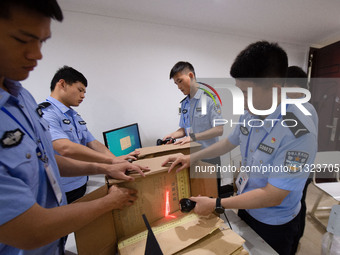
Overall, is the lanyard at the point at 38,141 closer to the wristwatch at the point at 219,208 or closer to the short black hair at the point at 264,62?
the wristwatch at the point at 219,208

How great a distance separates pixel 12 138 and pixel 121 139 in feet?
4.95

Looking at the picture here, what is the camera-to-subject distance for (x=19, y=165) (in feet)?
1.42

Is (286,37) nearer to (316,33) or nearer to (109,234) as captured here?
(316,33)

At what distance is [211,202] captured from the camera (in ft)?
2.49

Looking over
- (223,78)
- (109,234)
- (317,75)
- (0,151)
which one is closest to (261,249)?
(109,234)

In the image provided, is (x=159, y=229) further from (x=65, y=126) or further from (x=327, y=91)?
(x=327, y=91)

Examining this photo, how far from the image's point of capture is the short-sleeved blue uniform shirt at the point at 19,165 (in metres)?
0.39

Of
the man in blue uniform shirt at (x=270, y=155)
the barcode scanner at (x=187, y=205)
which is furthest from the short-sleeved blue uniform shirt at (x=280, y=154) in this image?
the barcode scanner at (x=187, y=205)

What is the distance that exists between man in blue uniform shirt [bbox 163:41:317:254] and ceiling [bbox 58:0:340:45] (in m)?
1.58

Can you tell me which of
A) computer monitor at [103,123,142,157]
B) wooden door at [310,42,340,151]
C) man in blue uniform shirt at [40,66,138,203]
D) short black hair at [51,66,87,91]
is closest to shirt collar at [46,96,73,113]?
man in blue uniform shirt at [40,66,138,203]

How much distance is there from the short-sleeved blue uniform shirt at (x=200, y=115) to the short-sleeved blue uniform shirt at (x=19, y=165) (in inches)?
61.3

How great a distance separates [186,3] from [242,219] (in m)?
2.24

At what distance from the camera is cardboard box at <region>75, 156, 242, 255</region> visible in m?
0.60

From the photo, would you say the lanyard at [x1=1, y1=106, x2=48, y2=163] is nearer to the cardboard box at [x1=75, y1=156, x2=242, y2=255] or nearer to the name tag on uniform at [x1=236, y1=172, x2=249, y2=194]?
the cardboard box at [x1=75, y1=156, x2=242, y2=255]
